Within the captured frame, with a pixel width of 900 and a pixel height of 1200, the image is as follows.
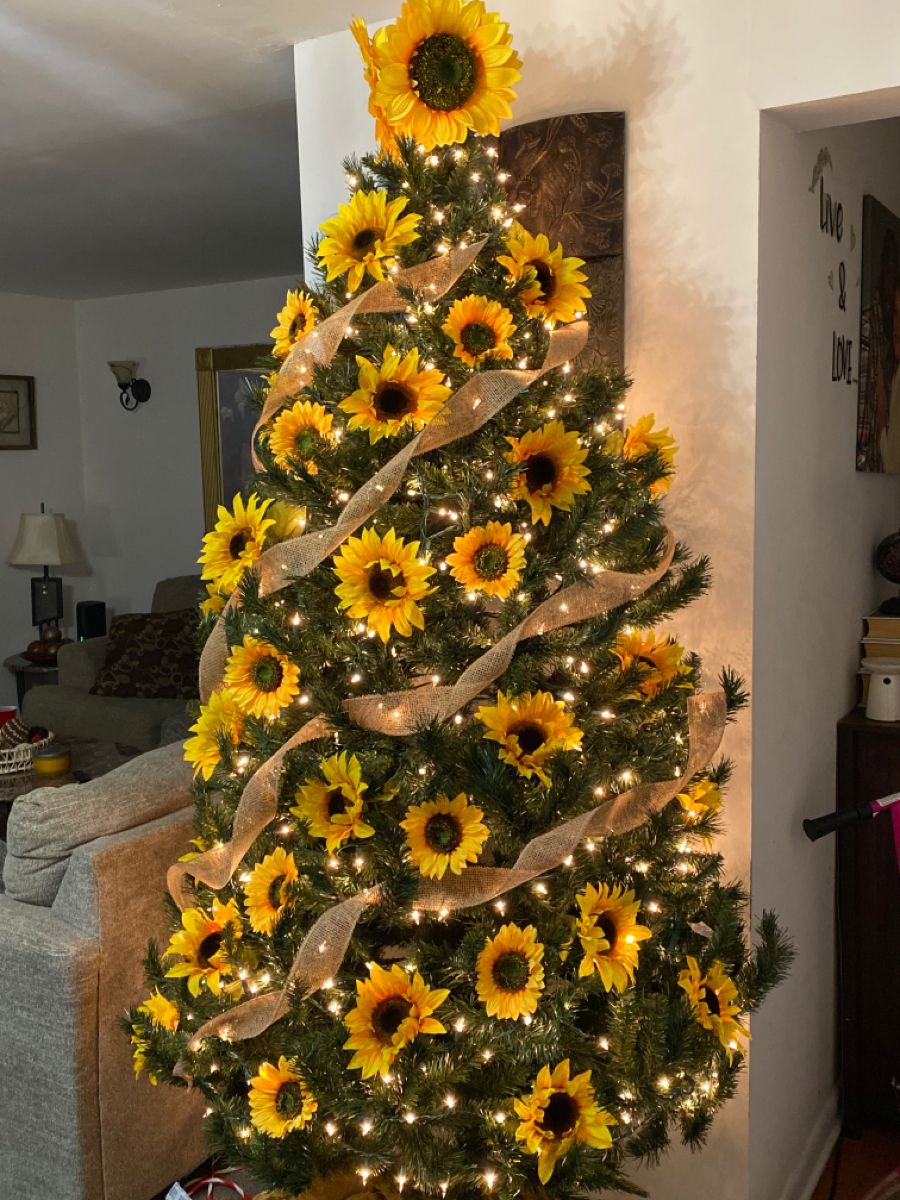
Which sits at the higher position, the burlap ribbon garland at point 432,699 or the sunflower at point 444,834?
the burlap ribbon garland at point 432,699

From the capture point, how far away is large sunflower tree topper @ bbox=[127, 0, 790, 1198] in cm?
138

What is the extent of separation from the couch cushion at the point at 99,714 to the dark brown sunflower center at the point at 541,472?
3.27 m

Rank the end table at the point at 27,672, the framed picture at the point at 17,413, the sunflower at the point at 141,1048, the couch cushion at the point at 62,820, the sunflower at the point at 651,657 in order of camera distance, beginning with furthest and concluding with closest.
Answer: the framed picture at the point at 17,413 → the end table at the point at 27,672 → the couch cushion at the point at 62,820 → the sunflower at the point at 141,1048 → the sunflower at the point at 651,657

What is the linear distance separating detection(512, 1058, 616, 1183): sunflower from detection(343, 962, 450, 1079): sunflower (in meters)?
0.15

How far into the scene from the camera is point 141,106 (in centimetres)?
254

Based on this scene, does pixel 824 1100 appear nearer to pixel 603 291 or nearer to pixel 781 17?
pixel 603 291

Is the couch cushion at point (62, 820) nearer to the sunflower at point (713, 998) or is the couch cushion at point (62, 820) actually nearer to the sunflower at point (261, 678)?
the sunflower at point (261, 678)

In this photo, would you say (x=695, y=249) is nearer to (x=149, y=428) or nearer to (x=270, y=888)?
Answer: (x=270, y=888)

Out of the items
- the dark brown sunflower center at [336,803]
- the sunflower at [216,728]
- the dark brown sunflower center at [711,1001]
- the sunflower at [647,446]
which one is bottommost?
the dark brown sunflower center at [711,1001]

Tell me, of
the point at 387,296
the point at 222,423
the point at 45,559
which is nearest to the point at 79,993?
the point at 387,296

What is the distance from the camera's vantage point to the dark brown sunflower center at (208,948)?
5.22 ft

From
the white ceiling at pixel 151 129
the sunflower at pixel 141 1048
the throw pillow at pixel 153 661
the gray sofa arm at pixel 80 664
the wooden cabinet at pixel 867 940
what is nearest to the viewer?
the sunflower at pixel 141 1048

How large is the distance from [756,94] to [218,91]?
49.8 inches

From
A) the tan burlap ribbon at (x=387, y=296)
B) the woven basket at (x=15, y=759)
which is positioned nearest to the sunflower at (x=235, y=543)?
the tan burlap ribbon at (x=387, y=296)
